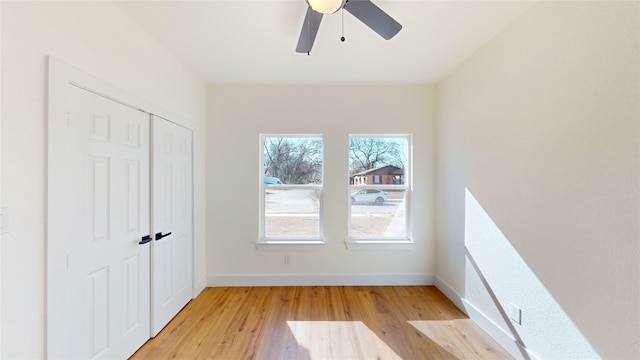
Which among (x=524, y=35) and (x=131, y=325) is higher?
(x=524, y=35)

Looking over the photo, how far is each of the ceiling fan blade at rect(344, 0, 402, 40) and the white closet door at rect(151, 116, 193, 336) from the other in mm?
1805

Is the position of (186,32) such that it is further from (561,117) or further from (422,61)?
(561,117)

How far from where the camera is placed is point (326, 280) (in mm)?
2959

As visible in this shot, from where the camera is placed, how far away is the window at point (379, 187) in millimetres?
3057

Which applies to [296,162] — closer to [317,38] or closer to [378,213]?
[378,213]

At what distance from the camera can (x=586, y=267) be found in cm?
131

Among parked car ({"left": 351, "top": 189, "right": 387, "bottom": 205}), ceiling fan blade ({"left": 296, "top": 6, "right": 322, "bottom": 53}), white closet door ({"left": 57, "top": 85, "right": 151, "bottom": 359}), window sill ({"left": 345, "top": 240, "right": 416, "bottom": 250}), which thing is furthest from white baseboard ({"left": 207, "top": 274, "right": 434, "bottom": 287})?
ceiling fan blade ({"left": 296, "top": 6, "right": 322, "bottom": 53})

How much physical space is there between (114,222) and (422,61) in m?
2.98

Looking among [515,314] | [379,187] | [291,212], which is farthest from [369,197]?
[515,314]

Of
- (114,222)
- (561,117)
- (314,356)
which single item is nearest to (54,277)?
(114,222)

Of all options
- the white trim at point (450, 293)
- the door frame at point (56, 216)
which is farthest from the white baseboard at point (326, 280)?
the door frame at point (56, 216)

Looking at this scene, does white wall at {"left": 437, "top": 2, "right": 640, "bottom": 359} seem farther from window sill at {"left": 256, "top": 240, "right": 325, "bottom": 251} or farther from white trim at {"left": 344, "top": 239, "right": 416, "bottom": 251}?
window sill at {"left": 256, "top": 240, "right": 325, "bottom": 251}

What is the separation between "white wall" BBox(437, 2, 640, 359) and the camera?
3.83 ft

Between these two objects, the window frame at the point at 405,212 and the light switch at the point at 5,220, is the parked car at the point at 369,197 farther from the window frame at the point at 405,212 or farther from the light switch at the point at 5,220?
the light switch at the point at 5,220
